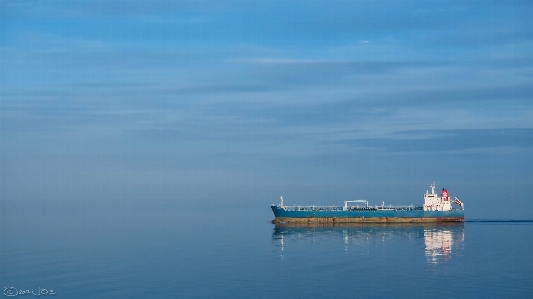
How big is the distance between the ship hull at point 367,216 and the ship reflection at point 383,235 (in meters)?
1.23

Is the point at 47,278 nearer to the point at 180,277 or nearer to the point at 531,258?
the point at 180,277

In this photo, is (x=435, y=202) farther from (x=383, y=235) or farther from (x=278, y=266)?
(x=278, y=266)

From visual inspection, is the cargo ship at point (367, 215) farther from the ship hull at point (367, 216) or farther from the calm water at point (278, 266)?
the calm water at point (278, 266)

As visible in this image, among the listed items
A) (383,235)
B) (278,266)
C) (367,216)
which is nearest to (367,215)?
(367,216)

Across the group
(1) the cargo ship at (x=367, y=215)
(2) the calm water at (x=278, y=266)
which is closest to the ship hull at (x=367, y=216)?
(1) the cargo ship at (x=367, y=215)

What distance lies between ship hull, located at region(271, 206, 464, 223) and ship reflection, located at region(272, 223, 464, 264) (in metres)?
1.23

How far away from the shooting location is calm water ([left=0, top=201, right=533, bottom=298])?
48.5 metres

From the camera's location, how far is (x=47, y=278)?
2122 inches

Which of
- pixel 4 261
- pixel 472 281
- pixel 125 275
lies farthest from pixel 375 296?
pixel 4 261

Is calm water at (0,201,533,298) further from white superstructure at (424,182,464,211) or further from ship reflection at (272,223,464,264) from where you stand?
white superstructure at (424,182,464,211)

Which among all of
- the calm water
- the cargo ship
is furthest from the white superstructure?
the calm water

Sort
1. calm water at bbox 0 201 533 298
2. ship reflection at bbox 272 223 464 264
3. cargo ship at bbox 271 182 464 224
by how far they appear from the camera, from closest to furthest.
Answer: calm water at bbox 0 201 533 298 < ship reflection at bbox 272 223 464 264 < cargo ship at bbox 271 182 464 224

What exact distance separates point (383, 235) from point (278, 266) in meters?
36.8

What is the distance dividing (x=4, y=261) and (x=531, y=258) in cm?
5738
